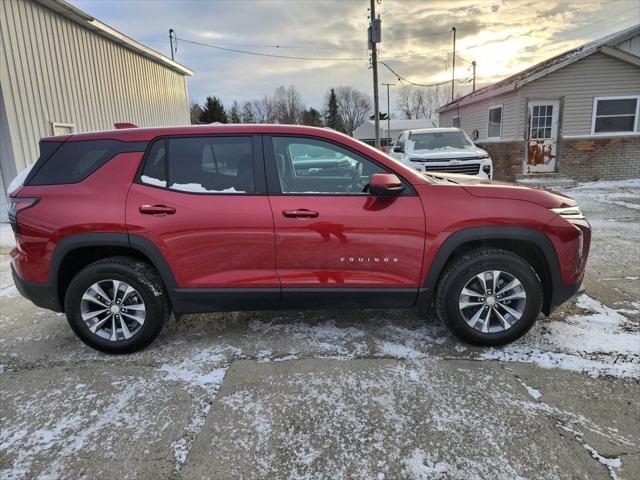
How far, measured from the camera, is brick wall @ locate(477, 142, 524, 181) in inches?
562

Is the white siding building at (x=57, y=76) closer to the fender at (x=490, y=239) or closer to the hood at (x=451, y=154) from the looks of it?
the hood at (x=451, y=154)

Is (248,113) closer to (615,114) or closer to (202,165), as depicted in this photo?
(615,114)

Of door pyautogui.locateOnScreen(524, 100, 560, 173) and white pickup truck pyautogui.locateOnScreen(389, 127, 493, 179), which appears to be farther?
door pyautogui.locateOnScreen(524, 100, 560, 173)

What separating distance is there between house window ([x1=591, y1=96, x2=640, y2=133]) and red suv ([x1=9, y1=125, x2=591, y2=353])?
12.9 m

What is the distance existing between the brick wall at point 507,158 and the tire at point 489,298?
12528 mm

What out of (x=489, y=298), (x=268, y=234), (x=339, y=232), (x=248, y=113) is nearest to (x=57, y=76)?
(x=268, y=234)

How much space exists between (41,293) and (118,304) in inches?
24.2

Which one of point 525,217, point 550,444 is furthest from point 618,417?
point 525,217

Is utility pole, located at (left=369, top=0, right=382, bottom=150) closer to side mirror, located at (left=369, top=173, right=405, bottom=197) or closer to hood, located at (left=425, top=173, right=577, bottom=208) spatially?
hood, located at (left=425, top=173, right=577, bottom=208)

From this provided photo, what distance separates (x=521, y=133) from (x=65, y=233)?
14291mm

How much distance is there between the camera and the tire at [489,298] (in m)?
3.18

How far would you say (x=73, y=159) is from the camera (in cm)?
327

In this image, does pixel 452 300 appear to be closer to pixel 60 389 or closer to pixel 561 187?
pixel 60 389

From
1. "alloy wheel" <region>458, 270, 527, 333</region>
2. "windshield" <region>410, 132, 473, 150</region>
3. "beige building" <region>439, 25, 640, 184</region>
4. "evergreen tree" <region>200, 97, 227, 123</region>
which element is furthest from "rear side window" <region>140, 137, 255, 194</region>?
"evergreen tree" <region>200, 97, 227, 123</region>
